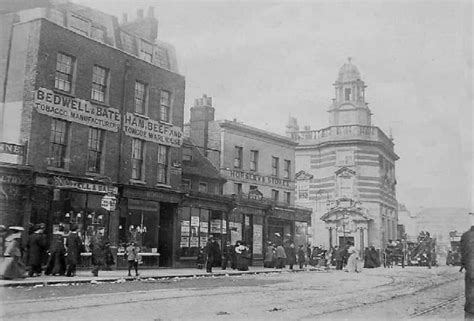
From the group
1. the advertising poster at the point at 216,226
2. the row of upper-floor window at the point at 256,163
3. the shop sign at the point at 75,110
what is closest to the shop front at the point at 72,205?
the shop sign at the point at 75,110

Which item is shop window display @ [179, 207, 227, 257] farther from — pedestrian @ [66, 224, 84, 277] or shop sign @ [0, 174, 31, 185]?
shop sign @ [0, 174, 31, 185]

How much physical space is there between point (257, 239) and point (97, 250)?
562 inches

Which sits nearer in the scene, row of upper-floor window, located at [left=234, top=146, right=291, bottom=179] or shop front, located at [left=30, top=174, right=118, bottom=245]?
shop front, located at [left=30, top=174, right=118, bottom=245]

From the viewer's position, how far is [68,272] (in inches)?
656

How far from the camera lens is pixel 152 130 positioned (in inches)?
934

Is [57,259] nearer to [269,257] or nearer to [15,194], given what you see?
[15,194]

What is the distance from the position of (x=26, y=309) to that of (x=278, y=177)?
26349 mm

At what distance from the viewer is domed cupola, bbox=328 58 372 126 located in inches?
1841

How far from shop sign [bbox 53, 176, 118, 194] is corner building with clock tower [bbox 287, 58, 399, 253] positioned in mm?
23755

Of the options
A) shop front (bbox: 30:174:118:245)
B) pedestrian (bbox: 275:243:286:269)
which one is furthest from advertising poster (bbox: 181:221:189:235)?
pedestrian (bbox: 275:243:286:269)

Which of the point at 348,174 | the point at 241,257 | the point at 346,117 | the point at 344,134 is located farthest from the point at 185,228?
the point at 346,117

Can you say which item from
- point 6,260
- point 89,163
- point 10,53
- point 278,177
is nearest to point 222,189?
point 278,177

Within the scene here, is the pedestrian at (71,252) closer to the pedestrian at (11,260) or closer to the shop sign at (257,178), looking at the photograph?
the pedestrian at (11,260)

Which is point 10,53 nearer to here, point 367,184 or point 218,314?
point 218,314
